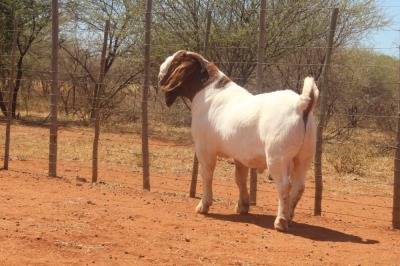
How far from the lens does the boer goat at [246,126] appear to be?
23.2 ft

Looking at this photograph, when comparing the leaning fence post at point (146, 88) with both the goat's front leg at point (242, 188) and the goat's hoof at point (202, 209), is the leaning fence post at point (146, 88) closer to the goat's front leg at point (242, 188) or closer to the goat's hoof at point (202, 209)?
the goat's hoof at point (202, 209)

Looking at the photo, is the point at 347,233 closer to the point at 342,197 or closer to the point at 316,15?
the point at 342,197

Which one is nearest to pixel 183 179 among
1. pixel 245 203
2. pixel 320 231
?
pixel 245 203

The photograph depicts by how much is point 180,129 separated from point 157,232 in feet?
43.8

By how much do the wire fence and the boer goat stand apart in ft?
4.83

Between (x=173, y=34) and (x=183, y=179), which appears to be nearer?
(x=183, y=179)

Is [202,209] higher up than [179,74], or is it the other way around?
[179,74]

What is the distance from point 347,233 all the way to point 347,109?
10816 millimetres

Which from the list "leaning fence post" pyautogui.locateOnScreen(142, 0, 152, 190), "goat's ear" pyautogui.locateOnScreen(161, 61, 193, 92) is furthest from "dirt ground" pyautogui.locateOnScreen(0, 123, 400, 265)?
"goat's ear" pyautogui.locateOnScreen(161, 61, 193, 92)

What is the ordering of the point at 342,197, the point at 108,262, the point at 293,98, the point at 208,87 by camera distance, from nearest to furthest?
the point at 108,262 → the point at 293,98 → the point at 208,87 → the point at 342,197

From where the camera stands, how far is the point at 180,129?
2025 centimetres

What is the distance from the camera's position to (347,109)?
18016 mm

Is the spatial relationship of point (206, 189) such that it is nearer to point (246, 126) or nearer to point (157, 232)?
point (246, 126)

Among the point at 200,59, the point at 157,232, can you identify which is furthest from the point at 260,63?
the point at 157,232
